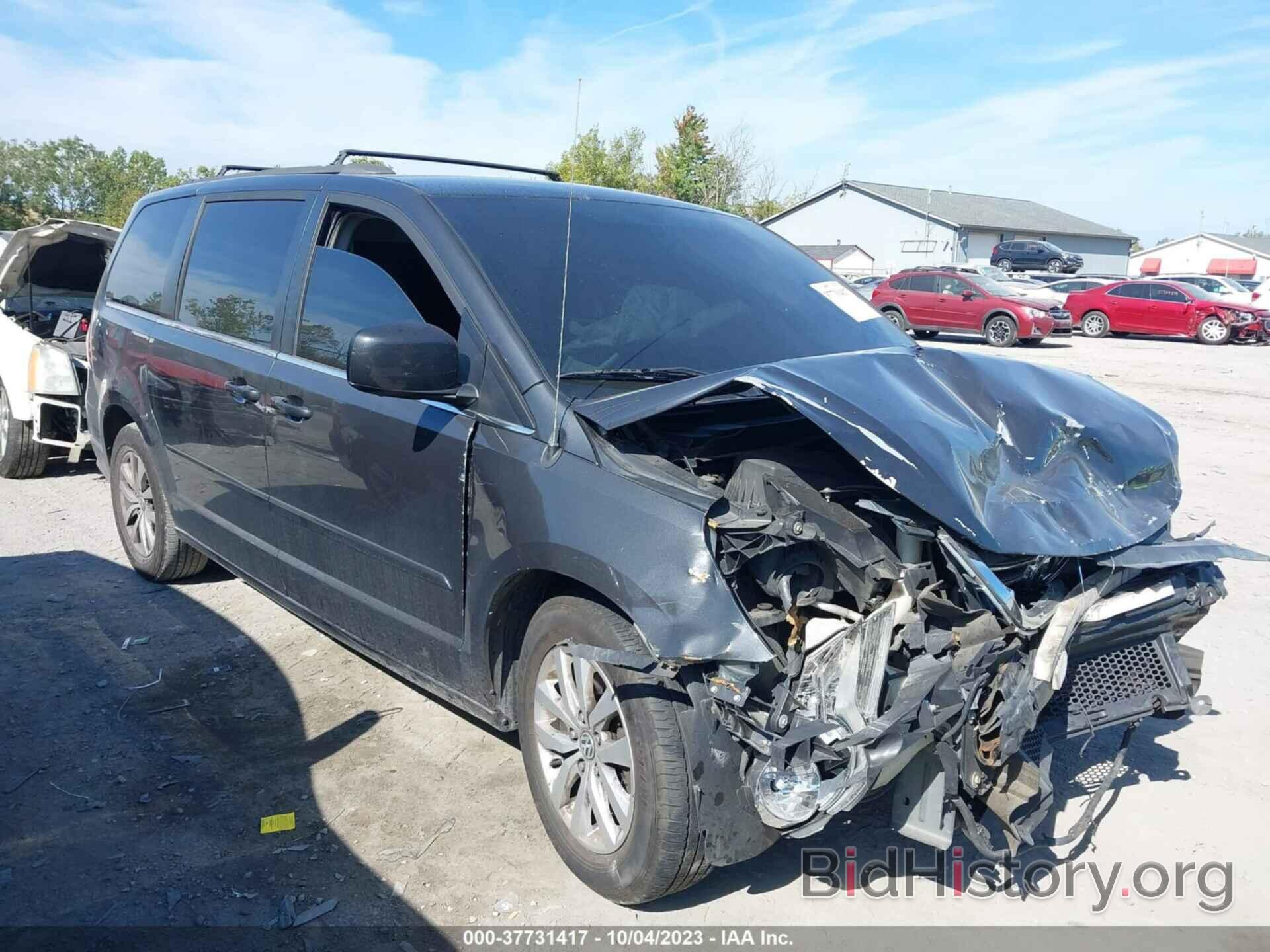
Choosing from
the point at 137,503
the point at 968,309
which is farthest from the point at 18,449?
the point at 968,309

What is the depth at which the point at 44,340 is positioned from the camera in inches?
298

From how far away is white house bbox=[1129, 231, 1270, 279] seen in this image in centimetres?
6900

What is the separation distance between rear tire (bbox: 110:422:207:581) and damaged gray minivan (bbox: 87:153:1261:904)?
4.16 ft

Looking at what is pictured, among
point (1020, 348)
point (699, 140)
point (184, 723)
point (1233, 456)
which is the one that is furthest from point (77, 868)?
point (699, 140)

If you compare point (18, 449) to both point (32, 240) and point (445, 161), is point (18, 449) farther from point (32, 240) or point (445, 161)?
point (445, 161)

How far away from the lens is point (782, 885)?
3.09 meters

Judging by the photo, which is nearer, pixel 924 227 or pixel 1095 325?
pixel 1095 325

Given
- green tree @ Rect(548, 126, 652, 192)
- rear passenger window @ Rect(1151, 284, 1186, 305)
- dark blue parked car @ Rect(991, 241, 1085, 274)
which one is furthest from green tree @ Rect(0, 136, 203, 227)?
rear passenger window @ Rect(1151, 284, 1186, 305)

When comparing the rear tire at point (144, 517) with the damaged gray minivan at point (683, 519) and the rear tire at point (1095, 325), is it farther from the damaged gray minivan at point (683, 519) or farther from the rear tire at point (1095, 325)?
the rear tire at point (1095, 325)

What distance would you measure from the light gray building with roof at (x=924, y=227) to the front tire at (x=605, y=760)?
4849 centimetres

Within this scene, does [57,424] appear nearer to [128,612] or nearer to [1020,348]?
[128,612]

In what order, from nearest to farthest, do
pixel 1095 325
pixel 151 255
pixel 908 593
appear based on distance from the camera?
pixel 908 593 → pixel 151 255 → pixel 1095 325

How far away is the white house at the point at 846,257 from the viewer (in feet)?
152

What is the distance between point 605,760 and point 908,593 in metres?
0.96
